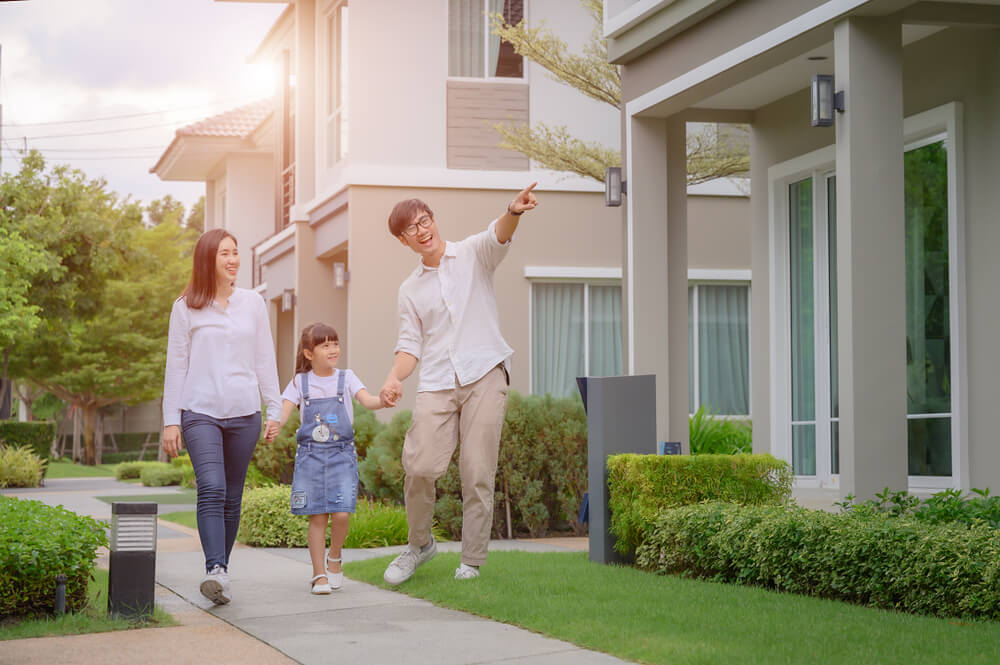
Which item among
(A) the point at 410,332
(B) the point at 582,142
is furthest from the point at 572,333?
(A) the point at 410,332

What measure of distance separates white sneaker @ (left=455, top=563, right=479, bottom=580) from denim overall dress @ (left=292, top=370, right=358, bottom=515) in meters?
0.71

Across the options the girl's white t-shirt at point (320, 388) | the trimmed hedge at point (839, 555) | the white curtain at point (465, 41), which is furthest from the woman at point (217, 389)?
the white curtain at point (465, 41)

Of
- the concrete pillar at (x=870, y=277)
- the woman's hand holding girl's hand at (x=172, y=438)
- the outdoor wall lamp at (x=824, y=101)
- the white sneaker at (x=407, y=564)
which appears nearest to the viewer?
the woman's hand holding girl's hand at (x=172, y=438)

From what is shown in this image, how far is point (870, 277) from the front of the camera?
7.42 meters

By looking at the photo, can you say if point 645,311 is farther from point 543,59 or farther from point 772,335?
point 543,59

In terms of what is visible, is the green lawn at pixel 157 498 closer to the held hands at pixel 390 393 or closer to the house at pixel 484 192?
the house at pixel 484 192

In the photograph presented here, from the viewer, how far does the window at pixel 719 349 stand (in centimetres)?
1584

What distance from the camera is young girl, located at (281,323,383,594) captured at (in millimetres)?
6828

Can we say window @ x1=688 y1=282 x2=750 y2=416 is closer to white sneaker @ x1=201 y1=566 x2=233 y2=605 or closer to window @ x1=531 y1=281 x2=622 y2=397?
window @ x1=531 y1=281 x2=622 y2=397

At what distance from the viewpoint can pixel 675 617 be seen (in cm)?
548

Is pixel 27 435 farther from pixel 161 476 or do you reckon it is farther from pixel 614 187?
pixel 614 187

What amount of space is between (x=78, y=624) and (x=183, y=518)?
287 inches

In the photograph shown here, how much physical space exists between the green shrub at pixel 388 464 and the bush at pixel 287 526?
0.90 metres

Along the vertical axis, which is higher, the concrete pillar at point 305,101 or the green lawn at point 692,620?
the concrete pillar at point 305,101
